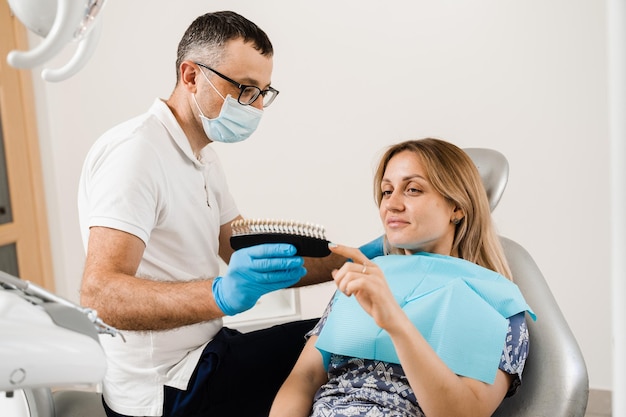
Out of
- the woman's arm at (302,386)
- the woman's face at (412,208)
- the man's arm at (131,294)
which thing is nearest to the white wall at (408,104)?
the woman's face at (412,208)

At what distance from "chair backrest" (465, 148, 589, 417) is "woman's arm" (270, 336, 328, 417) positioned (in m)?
0.41

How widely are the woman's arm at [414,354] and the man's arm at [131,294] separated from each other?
1.13 feet

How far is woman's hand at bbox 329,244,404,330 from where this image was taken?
3.49ft

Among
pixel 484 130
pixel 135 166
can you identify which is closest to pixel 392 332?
pixel 135 166

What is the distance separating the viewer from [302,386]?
1409 millimetres

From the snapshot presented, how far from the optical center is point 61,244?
319 centimetres

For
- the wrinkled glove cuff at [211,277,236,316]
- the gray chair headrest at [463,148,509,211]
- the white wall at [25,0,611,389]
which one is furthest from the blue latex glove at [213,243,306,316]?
the white wall at [25,0,611,389]

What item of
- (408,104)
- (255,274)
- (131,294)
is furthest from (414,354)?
(408,104)

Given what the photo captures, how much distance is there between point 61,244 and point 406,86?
188 centimetres

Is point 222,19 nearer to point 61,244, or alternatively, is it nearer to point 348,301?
point 348,301

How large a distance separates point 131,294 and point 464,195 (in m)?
0.78

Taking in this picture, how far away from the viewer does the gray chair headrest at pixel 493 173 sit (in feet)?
5.26

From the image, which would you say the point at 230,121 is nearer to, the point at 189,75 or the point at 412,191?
the point at 189,75

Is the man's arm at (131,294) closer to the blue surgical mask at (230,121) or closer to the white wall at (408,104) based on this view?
the blue surgical mask at (230,121)
